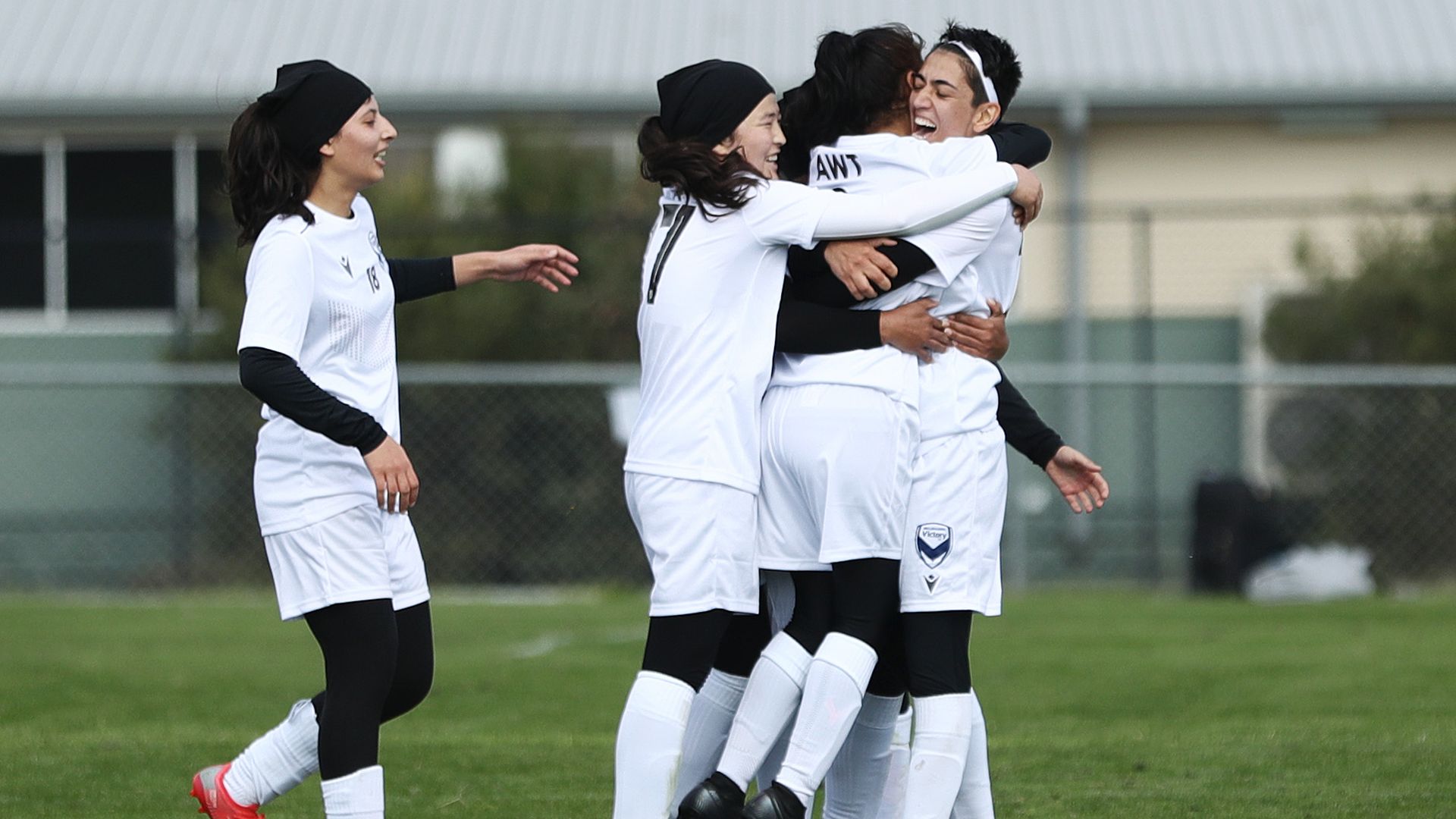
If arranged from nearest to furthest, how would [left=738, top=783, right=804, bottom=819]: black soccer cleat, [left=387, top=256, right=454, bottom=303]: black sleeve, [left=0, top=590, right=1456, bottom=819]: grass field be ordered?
[left=738, top=783, right=804, bottom=819]: black soccer cleat, [left=387, top=256, right=454, bottom=303]: black sleeve, [left=0, top=590, right=1456, bottom=819]: grass field

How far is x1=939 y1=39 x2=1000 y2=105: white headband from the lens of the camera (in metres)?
4.46

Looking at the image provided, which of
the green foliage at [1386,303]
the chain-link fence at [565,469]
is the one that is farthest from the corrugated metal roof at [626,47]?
the chain-link fence at [565,469]

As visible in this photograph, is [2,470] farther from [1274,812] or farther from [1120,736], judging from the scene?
[1274,812]

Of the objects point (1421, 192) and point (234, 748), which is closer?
point (234, 748)

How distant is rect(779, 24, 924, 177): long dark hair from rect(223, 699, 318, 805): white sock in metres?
1.81

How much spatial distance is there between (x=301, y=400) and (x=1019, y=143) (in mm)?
1755

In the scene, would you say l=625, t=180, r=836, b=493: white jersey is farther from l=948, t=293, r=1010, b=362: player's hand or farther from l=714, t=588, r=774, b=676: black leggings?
l=714, t=588, r=774, b=676: black leggings

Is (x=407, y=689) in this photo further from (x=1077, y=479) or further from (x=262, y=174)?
(x=1077, y=479)

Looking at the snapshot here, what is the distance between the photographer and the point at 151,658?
32.1 feet

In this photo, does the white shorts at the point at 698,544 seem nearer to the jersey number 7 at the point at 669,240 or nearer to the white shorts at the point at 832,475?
the white shorts at the point at 832,475

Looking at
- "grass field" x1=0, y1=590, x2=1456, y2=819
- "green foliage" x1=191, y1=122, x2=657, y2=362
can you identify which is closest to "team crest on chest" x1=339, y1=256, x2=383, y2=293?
"grass field" x1=0, y1=590, x2=1456, y2=819

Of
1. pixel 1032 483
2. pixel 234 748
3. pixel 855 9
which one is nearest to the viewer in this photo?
pixel 234 748

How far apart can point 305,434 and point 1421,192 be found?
40.5 ft

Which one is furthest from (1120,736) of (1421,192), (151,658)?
(1421,192)
